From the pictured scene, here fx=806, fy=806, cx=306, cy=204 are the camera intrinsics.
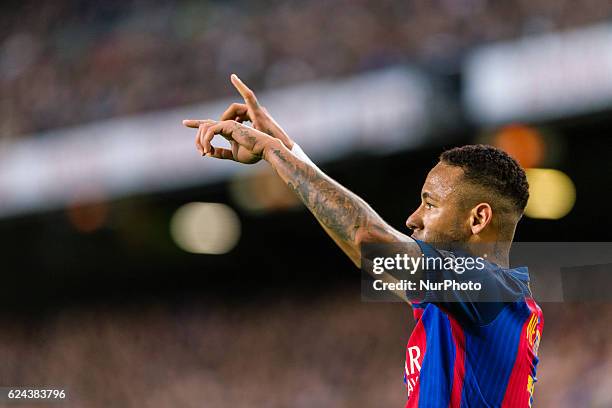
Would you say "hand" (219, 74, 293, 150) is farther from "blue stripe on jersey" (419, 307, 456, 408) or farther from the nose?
"blue stripe on jersey" (419, 307, 456, 408)

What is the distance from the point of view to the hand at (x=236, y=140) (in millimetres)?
2328

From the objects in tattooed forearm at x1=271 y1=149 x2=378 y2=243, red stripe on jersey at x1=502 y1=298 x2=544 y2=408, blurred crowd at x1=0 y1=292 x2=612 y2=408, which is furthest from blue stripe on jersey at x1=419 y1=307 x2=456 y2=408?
blurred crowd at x1=0 y1=292 x2=612 y2=408

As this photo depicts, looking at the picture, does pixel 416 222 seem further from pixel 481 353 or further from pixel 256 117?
pixel 256 117

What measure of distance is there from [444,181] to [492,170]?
5.9 inches

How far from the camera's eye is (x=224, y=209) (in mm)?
9422

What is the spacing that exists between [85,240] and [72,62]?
2885 millimetres

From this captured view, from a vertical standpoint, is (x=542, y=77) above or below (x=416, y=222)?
above

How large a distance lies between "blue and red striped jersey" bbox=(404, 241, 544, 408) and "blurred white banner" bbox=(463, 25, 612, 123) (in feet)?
15.1

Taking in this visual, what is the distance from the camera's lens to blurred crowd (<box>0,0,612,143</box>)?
26.0ft

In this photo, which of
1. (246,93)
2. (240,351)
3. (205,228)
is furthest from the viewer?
(240,351)

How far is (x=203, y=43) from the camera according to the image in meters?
10.3

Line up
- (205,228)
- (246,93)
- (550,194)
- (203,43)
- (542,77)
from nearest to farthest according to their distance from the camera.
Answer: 1. (246,93)
2. (542,77)
3. (550,194)
4. (205,228)
5. (203,43)

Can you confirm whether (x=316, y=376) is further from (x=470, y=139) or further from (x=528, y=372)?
(x=528, y=372)

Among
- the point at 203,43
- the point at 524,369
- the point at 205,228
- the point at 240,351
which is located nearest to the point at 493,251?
the point at 524,369
